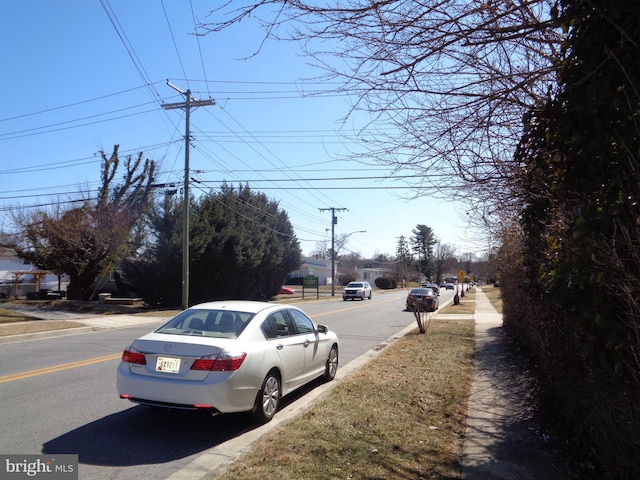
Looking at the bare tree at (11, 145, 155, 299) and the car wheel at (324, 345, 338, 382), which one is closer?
the car wheel at (324, 345, 338, 382)

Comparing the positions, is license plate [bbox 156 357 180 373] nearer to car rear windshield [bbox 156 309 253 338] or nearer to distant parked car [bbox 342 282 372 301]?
car rear windshield [bbox 156 309 253 338]

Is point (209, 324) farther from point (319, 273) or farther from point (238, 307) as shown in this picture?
point (319, 273)

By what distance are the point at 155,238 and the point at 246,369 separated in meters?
27.4

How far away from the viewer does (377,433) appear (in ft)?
18.2

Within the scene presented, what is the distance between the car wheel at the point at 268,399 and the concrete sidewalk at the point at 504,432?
237 cm

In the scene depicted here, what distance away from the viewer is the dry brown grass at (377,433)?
448 cm

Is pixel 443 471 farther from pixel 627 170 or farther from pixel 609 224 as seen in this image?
pixel 627 170

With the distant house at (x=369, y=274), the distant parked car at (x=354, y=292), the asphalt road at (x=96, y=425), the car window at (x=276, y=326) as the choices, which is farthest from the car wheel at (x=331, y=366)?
the distant house at (x=369, y=274)

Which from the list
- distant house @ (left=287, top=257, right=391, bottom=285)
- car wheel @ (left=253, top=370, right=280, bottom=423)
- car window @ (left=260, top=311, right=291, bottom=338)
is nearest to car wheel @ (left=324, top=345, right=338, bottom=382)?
car window @ (left=260, top=311, right=291, bottom=338)

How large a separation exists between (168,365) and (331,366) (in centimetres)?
373

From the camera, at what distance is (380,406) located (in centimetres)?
670

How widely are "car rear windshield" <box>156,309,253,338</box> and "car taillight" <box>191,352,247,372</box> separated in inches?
19.8

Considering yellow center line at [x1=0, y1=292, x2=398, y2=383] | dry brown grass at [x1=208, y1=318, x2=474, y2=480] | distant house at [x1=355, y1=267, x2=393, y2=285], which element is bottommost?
dry brown grass at [x1=208, y1=318, x2=474, y2=480]

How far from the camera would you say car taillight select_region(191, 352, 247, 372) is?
219 inches
